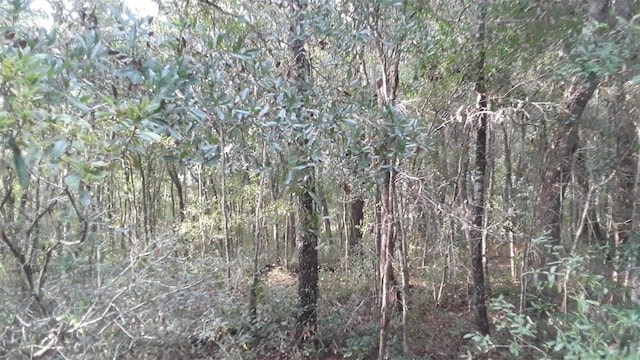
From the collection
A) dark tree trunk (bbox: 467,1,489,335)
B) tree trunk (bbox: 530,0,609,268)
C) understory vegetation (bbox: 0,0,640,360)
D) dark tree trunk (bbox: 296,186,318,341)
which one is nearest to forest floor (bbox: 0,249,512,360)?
understory vegetation (bbox: 0,0,640,360)

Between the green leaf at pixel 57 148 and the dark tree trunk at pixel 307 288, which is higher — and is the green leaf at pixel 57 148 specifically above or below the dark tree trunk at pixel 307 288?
above

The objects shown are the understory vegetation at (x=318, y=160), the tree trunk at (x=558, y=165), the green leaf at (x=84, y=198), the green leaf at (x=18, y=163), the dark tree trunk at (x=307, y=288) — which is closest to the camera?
the green leaf at (x=18, y=163)

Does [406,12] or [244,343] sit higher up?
[406,12]

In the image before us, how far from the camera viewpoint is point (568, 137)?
4844 millimetres

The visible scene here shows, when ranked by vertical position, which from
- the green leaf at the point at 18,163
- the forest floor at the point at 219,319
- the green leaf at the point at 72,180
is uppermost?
the green leaf at the point at 18,163

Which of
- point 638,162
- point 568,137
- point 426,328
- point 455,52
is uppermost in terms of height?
point 455,52

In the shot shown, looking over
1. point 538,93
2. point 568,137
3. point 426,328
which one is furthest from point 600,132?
point 426,328

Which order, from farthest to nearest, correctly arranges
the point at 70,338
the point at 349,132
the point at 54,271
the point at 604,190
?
the point at 604,190 → the point at 54,271 → the point at 70,338 → the point at 349,132

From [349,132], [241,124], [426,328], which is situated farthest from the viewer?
[426,328]

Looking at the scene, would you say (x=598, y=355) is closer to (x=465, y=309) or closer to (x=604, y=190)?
(x=604, y=190)

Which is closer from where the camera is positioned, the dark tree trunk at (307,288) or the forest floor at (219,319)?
the forest floor at (219,319)

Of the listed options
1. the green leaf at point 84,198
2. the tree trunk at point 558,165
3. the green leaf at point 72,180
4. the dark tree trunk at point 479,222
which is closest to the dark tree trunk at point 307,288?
the dark tree trunk at point 479,222

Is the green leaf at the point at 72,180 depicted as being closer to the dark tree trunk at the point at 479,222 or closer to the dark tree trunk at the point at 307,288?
the dark tree trunk at the point at 307,288

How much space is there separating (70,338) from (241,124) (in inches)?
69.1
